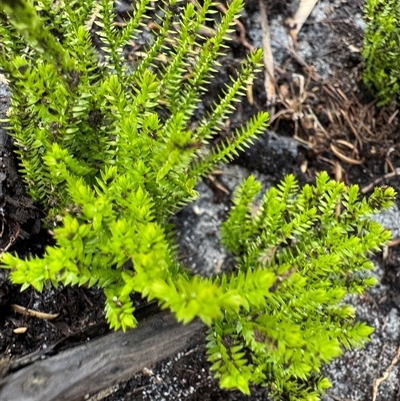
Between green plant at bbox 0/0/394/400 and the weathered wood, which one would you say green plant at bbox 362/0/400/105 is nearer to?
green plant at bbox 0/0/394/400

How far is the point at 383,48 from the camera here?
196cm

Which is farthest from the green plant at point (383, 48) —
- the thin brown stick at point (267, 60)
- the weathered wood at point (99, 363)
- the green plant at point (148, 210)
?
the weathered wood at point (99, 363)

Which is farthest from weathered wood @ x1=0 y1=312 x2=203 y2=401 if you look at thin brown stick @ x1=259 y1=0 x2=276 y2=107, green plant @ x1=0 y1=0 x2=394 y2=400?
thin brown stick @ x1=259 y1=0 x2=276 y2=107

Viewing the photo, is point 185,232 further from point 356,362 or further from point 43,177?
point 356,362

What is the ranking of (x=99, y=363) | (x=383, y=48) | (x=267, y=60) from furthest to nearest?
(x=267, y=60) < (x=383, y=48) < (x=99, y=363)

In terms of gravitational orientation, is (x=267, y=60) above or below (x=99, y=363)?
above

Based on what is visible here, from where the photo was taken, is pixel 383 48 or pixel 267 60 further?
pixel 267 60

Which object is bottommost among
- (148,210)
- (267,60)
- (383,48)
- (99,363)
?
(99,363)

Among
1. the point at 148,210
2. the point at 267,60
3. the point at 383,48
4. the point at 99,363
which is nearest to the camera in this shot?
the point at 148,210

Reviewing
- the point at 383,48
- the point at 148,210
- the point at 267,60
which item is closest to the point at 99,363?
the point at 148,210

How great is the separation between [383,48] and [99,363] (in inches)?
61.0

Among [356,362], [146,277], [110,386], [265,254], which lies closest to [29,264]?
[146,277]

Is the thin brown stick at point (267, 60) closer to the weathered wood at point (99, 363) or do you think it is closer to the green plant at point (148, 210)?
the green plant at point (148, 210)

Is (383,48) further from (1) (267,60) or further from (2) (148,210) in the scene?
(2) (148,210)
